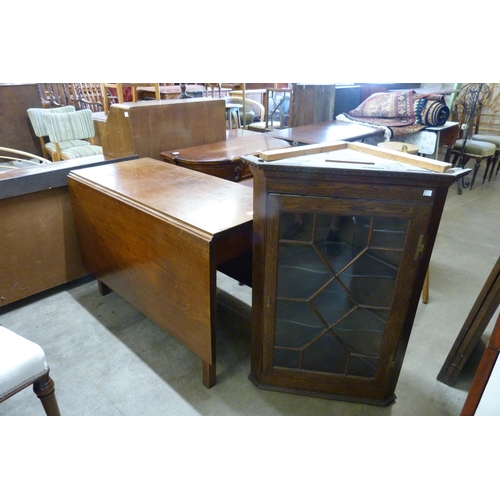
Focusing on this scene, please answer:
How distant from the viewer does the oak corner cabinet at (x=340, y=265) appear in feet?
3.36

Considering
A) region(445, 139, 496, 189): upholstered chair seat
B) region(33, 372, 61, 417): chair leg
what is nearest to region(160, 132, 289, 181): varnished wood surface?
region(33, 372, 61, 417): chair leg

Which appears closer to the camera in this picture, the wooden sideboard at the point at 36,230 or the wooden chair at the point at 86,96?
the wooden sideboard at the point at 36,230

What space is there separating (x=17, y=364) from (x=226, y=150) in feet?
4.94

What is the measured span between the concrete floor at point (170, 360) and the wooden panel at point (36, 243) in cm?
12

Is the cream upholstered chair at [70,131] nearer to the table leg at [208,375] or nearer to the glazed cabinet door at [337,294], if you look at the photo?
the table leg at [208,375]

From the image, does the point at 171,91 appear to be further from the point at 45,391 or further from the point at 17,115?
the point at 45,391

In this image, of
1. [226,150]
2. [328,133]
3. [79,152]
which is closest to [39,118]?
[79,152]

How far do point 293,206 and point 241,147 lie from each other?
3.92ft

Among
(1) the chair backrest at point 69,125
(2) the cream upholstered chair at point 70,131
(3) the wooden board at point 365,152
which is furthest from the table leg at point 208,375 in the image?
(1) the chair backrest at point 69,125

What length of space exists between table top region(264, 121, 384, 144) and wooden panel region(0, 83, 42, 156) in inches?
79.9

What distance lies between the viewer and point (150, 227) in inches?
53.6

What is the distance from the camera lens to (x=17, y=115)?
3.02 metres
